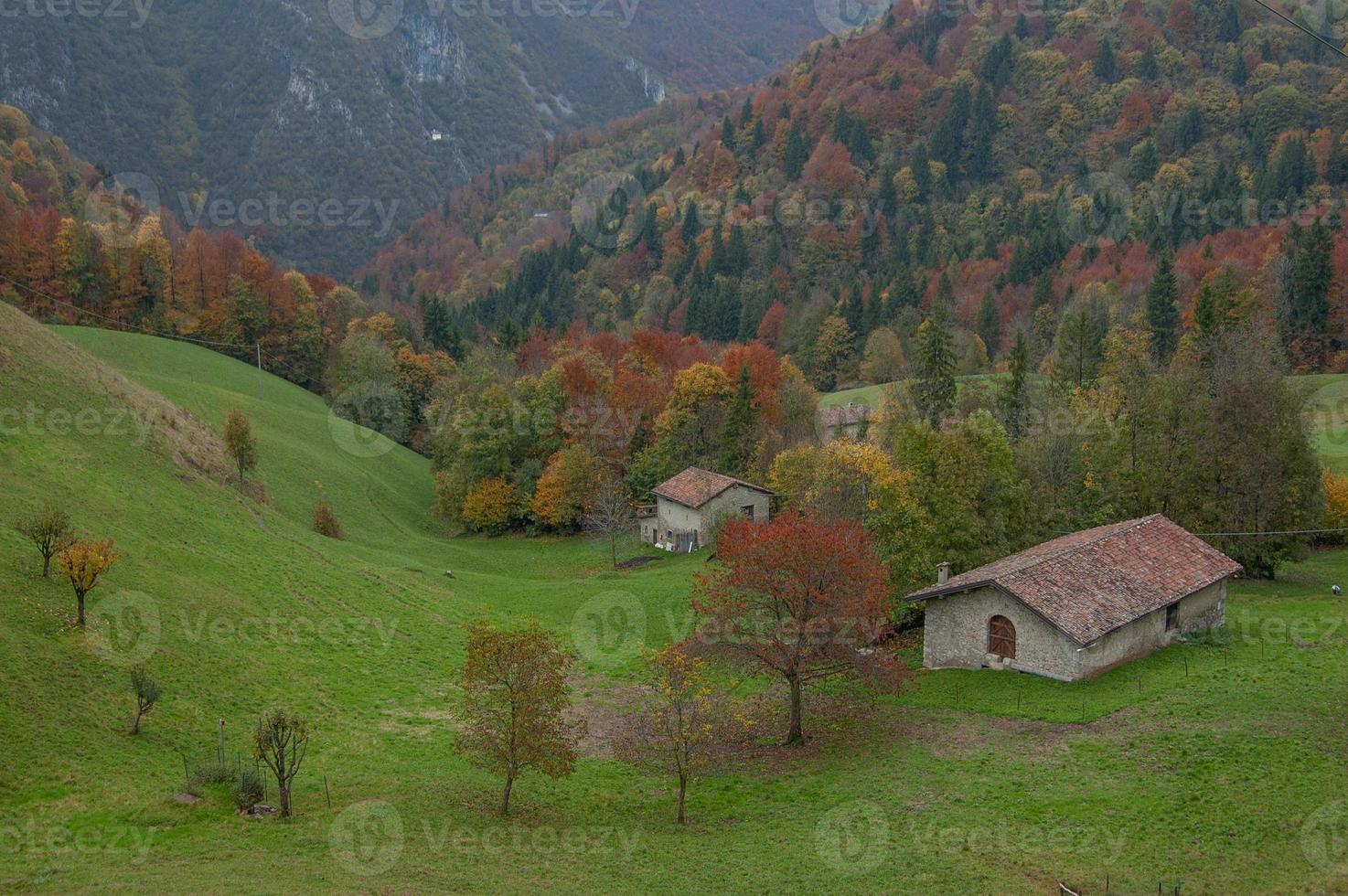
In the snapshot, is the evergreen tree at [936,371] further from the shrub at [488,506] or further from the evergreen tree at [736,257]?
the evergreen tree at [736,257]

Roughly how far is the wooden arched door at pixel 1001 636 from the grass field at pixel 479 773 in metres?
1.05

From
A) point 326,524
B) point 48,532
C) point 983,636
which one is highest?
point 326,524

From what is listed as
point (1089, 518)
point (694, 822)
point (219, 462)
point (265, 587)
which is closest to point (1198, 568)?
point (1089, 518)

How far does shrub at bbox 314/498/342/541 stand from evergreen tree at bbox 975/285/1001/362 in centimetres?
7597

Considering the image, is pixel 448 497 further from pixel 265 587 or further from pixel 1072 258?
pixel 1072 258

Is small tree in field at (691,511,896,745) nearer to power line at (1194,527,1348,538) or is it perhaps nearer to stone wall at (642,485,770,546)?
power line at (1194,527,1348,538)

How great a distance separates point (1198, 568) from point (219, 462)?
4300 cm

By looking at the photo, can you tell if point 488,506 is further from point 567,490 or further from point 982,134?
point 982,134

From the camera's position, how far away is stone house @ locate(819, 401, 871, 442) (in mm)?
68938

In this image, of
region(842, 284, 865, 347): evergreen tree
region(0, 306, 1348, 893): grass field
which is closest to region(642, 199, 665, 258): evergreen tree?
region(842, 284, 865, 347): evergreen tree

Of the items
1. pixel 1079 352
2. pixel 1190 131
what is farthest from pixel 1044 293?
pixel 1190 131

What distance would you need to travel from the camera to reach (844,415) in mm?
77500

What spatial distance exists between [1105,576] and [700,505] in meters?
27.5

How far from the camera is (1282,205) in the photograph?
384ft
